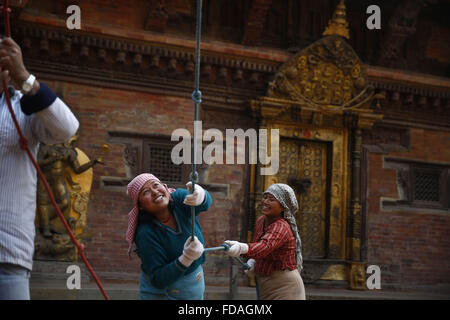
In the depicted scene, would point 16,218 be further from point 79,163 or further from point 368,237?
point 368,237

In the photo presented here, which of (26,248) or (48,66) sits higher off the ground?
(48,66)

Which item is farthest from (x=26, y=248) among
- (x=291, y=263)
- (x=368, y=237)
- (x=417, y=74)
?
(x=417, y=74)

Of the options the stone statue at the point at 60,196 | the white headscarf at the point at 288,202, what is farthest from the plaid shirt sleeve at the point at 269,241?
the stone statue at the point at 60,196

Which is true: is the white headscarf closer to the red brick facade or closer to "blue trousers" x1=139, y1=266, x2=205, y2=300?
"blue trousers" x1=139, y1=266, x2=205, y2=300

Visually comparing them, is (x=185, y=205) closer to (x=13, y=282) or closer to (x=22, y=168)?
(x=22, y=168)

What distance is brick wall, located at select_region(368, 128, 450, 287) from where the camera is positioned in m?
9.88

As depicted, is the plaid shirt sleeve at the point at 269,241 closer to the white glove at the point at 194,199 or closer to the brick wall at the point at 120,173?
the white glove at the point at 194,199

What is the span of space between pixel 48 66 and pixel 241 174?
3.52 metres

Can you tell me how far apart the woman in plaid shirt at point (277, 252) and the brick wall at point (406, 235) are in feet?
19.0

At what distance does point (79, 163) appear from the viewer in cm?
823

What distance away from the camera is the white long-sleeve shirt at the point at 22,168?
8.04ft

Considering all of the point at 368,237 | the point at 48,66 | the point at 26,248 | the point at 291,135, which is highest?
the point at 48,66

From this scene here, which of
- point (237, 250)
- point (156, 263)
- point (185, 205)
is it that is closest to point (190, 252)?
point (156, 263)

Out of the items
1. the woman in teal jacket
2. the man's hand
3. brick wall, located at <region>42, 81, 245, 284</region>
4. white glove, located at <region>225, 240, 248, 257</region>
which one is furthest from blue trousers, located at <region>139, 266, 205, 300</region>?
brick wall, located at <region>42, 81, 245, 284</region>
